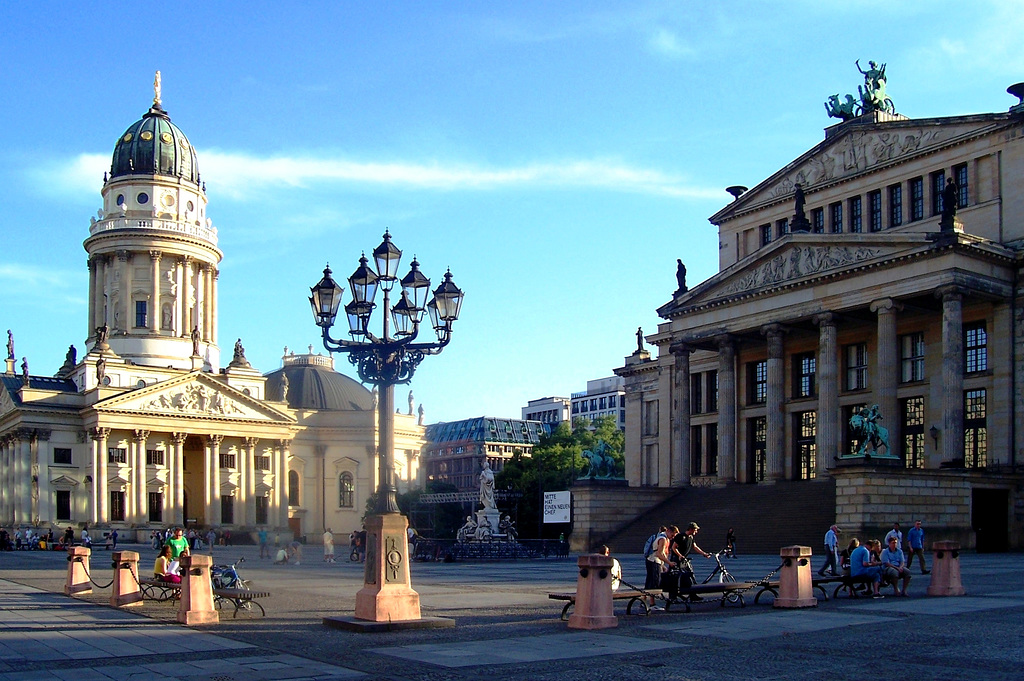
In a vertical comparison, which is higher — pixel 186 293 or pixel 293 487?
pixel 186 293

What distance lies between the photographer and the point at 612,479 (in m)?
61.2

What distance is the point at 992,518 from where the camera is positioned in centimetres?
5044

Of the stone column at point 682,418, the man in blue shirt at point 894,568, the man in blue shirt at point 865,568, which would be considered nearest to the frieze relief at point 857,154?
the stone column at point 682,418

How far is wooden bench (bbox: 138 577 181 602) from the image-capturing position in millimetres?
26922

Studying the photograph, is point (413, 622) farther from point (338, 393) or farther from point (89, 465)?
point (338, 393)

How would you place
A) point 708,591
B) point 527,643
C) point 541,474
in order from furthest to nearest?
point 541,474 → point 708,591 → point 527,643

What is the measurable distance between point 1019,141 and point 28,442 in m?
78.7

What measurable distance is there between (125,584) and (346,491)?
8815 cm

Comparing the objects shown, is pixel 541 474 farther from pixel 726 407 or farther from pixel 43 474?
pixel 43 474

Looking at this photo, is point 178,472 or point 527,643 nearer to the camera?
point 527,643

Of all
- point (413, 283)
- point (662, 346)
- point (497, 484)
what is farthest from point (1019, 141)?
point (497, 484)

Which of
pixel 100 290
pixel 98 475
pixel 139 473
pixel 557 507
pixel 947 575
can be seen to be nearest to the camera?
pixel 947 575

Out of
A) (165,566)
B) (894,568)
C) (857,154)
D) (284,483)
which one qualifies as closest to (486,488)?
(857,154)

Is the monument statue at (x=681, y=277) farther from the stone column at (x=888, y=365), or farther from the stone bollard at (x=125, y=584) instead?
the stone bollard at (x=125, y=584)
